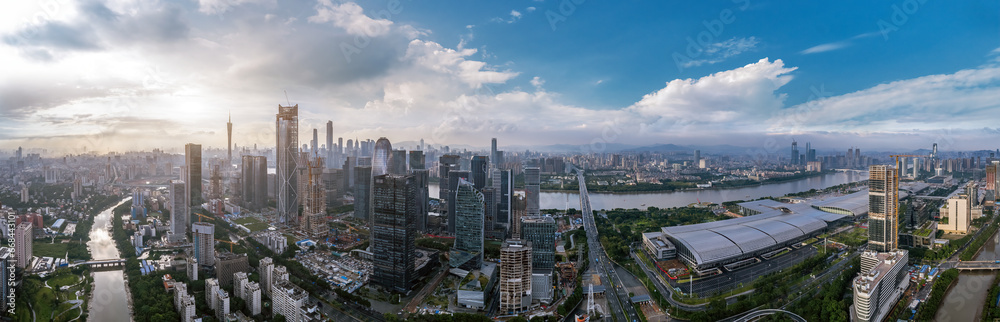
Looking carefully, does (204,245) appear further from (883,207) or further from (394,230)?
(883,207)

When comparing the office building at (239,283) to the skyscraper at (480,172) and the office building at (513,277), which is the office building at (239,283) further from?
the skyscraper at (480,172)

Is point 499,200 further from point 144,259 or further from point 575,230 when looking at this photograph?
point 144,259

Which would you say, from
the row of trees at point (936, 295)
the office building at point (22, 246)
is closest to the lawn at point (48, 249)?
the office building at point (22, 246)

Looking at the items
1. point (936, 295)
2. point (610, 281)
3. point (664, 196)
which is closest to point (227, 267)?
point (610, 281)

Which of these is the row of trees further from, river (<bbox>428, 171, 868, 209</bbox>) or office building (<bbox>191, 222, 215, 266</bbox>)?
office building (<bbox>191, 222, 215, 266</bbox>)

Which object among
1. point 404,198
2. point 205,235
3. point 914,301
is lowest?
point 914,301

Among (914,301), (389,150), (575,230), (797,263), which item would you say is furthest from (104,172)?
(914,301)
